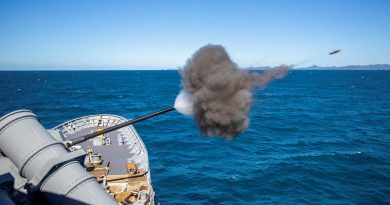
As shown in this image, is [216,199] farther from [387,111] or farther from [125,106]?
[387,111]

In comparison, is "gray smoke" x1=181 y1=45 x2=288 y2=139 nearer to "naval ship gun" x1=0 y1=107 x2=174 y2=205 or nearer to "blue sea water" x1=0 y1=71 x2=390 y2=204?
"blue sea water" x1=0 y1=71 x2=390 y2=204

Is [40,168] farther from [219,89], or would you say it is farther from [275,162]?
[275,162]

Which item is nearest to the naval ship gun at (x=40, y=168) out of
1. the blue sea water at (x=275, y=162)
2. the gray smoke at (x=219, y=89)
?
the gray smoke at (x=219, y=89)

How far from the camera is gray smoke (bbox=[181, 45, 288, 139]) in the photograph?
6.37 meters

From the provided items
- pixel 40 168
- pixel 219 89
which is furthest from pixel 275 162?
pixel 40 168

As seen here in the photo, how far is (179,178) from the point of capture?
959 inches

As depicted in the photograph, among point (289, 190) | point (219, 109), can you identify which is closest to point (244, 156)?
point (289, 190)

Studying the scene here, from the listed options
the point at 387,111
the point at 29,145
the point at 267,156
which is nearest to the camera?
the point at 29,145

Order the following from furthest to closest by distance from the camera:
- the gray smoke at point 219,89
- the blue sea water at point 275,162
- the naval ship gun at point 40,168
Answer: the blue sea water at point 275,162, the naval ship gun at point 40,168, the gray smoke at point 219,89

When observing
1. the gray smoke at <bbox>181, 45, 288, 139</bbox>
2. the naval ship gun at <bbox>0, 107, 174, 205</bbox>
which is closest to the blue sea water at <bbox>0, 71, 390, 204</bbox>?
the gray smoke at <bbox>181, 45, 288, 139</bbox>

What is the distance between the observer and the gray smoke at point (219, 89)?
637cm

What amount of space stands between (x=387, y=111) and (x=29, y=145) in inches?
2599

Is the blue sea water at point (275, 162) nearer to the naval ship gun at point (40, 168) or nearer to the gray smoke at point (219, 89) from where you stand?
the gray smoke at point (219, 89)

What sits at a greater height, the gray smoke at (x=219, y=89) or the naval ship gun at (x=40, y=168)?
the gray smoke at (x=219, y=89)
